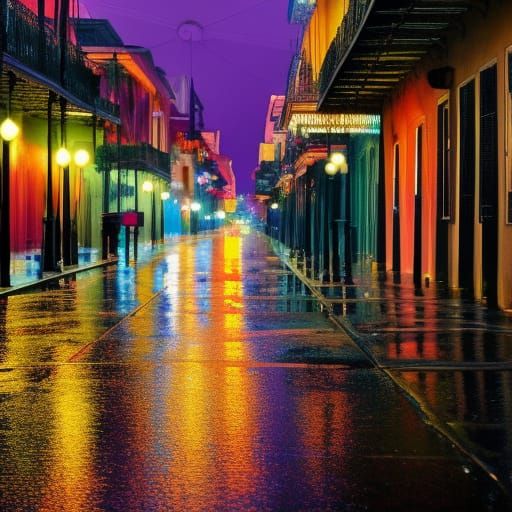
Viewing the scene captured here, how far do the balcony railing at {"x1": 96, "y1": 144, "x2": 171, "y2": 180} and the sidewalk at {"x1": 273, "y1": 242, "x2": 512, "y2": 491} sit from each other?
1085 inches

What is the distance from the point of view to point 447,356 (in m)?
10.3

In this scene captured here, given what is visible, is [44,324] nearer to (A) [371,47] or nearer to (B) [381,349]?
(B) [381,349]

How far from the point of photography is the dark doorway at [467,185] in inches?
699

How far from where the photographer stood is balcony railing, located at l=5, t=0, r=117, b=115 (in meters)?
23.4

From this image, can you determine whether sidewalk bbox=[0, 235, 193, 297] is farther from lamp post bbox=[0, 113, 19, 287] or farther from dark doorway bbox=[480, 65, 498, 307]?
dark doorway bbox=[480, 65, 498, 307]

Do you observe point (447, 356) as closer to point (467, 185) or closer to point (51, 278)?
point (467, 185)

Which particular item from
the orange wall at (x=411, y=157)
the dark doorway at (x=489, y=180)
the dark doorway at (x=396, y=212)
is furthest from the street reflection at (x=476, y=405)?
the dark doorway at (x=396, y=212)

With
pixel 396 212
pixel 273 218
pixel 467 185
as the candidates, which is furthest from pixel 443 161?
pixel 273 218

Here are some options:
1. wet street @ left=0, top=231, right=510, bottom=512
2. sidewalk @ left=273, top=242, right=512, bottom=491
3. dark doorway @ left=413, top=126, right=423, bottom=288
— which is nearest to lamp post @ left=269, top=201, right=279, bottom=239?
dark doorway @ left=413, top=126, right=423, bottom=288

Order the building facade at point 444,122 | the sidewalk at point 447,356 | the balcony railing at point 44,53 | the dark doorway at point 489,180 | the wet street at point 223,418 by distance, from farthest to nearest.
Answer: the balcony railing at point 44,53 < the building facade at point 444,122 < the dark doorway at point 489,180 < the sidewalk at point 447,356 < the wet street at point 223,418

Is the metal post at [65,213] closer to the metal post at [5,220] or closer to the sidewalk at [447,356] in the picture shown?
the metal post at [5,220]

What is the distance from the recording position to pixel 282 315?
15156 millimetres

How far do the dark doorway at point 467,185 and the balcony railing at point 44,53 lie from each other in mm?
9536

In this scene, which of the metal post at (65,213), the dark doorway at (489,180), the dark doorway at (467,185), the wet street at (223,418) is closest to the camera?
the wet street at (223,418)
